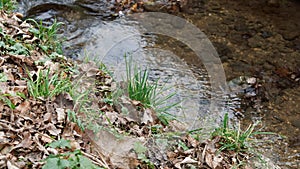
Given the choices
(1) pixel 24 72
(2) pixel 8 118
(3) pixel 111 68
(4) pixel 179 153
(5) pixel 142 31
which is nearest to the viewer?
(2) pixel 8 118

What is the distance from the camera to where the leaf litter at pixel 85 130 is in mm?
2482

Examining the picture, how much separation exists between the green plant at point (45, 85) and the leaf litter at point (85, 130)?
0.15ft

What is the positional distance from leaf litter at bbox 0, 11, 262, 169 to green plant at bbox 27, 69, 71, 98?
45 millimetres

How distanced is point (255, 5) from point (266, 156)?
340cm

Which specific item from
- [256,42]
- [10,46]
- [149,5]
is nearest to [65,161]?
[10,46]

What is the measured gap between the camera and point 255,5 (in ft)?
20.8

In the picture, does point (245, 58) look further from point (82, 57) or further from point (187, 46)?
point (82, 57)

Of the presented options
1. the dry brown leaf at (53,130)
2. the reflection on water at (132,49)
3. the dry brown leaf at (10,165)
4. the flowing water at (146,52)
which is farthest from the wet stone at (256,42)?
the dry brown leaf at (10,165)

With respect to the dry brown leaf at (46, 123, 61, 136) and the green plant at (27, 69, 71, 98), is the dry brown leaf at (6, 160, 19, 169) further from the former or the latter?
the green plant at (27, 69, 71, 98)

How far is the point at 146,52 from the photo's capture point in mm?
5047

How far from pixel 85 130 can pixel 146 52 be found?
2352mm

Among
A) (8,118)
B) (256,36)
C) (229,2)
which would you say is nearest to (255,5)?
(229,2)

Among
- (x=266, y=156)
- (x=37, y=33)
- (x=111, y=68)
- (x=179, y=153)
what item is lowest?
(x=266, y=156)

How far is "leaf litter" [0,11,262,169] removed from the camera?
97.7 inches
